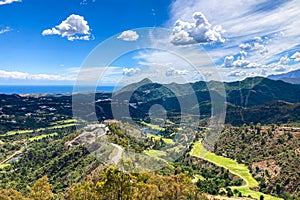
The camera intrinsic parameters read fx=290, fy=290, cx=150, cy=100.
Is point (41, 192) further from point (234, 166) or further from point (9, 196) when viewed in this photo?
point (234, 166)

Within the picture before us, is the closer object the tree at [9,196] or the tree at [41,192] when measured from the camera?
the tree at [9,196]

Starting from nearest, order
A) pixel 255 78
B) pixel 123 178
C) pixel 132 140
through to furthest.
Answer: pixel 123 178, pixel 132 140, pixel 255 78

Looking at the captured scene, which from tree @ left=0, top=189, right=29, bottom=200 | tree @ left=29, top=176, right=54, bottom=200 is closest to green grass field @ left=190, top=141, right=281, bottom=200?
tree @ left=29, top=176, right=54, bottom=200

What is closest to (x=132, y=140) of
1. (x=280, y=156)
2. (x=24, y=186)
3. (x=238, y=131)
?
(x=24, y=186)

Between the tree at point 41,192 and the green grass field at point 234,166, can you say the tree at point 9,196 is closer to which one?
the tree at point 41,192

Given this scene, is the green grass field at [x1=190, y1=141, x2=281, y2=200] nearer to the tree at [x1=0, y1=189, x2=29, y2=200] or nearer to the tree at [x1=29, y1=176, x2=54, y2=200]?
the tree at [x1=29, y1=176, x2=54, y2=200]

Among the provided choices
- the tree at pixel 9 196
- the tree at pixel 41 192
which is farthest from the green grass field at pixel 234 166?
the tree at pixel 9 196

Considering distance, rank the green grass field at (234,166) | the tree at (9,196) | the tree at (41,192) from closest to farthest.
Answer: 1. the tree at (9,196)
2. the tree at (41,192)
3. the green grass field at (234,166)

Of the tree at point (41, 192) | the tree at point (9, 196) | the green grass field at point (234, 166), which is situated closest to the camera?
the tree at point (9, 196)

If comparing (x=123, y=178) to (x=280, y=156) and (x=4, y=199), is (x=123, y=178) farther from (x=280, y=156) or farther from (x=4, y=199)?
(x=280, y=156)
